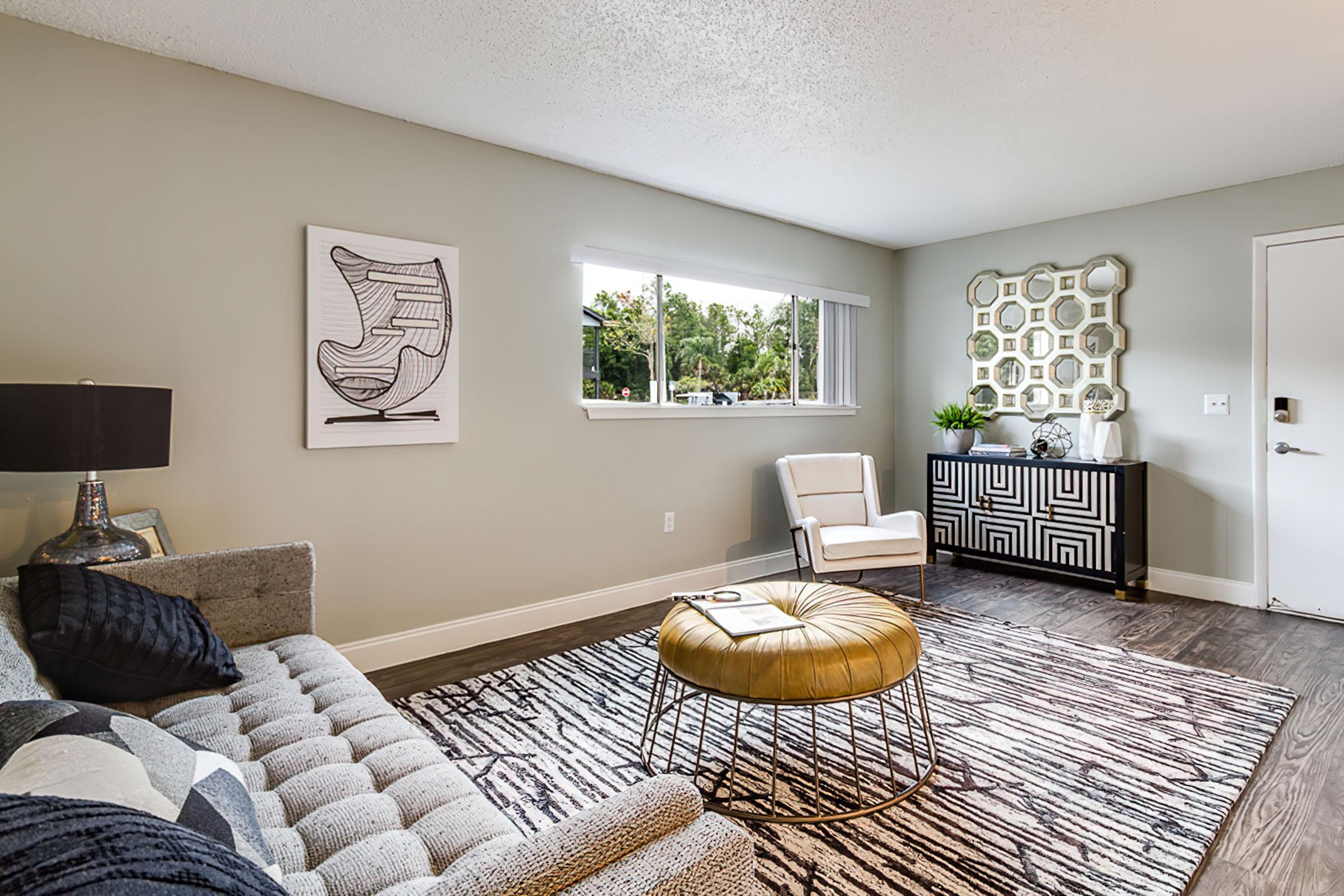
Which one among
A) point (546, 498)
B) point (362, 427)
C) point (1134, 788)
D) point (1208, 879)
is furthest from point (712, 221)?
point (1208, 879)

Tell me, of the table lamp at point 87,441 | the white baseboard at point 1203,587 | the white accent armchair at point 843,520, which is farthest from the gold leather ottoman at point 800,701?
the white baseboard at point 1203,587

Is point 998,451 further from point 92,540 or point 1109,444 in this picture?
point 92,540

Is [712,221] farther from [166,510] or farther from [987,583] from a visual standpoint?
[166,510]

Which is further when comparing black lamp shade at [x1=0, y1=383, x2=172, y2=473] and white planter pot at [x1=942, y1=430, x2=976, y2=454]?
white planter pot at [x1=942, y1=430, x2=976, y2=454]

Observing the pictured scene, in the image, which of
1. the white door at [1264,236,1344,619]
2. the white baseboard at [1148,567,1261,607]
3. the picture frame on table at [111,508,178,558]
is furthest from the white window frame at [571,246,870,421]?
the white door at [1264,236,1344,619]

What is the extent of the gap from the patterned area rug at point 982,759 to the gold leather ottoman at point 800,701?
26mm

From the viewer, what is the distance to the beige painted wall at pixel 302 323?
235 centimetres

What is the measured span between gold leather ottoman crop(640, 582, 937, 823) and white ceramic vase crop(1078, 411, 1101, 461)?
2.74 meters

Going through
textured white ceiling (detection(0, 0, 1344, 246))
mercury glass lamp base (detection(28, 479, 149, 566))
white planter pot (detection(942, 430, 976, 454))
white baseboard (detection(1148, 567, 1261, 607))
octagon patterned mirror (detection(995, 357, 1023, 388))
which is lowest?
white baseboard (detection(1148, 567, 1261, 607))

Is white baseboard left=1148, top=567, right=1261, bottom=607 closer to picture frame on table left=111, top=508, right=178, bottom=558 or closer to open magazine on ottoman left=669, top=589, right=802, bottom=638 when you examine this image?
open magazine on ottoman left=669, top=589, right=802, bottom=638

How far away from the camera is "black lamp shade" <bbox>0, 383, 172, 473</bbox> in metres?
1.90

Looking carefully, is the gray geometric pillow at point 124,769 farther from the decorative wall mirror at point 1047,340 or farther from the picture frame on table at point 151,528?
the decorative wall mirror at point 1047,340

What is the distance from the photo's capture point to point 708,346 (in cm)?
441

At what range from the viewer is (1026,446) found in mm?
4926
